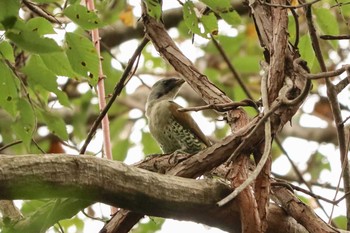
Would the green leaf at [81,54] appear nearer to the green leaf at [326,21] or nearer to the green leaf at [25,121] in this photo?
the green leaf at [25,121]

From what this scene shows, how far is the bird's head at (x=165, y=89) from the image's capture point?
4727 mm

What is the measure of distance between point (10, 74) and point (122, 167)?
0.55 meters

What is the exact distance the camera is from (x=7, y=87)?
250 cm

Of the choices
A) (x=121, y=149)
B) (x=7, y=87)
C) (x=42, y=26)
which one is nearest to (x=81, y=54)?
(x=42, y=26)

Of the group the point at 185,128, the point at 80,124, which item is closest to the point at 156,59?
the point at 185,128

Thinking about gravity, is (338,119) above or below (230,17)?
below

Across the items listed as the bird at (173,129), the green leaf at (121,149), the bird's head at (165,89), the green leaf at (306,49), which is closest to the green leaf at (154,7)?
the green leaf at (306,49)

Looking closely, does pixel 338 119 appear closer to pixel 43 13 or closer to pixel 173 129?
pixel 43 13

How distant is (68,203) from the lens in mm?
2391

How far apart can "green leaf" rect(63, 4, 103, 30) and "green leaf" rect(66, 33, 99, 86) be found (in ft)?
0.30

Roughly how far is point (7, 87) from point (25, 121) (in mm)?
237

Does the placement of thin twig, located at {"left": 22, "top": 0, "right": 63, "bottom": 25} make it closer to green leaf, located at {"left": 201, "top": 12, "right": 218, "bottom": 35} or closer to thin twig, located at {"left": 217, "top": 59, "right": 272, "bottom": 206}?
green leaf, located at {"left": 201, "top": 12, "right": 218, "bottom": 35}

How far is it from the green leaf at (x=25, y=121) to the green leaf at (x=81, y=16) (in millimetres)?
427

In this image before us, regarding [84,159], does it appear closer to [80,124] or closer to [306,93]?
[306,93]
